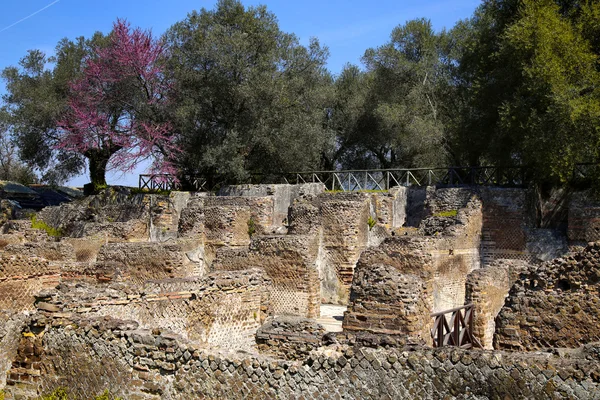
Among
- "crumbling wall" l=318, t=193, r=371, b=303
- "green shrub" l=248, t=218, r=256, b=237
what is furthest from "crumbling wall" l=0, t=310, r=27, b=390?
"green shrub" l=248, t=218, r=256, b=237

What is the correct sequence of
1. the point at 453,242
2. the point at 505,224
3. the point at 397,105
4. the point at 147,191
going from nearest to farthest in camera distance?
the point at 453,242, the point at 505,224, the point at 147,191, the point at 397,105

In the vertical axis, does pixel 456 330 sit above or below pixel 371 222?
below

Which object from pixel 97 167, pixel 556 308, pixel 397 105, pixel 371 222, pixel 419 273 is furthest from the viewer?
pixel 97 167

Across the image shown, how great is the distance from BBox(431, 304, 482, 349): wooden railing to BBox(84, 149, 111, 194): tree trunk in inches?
977

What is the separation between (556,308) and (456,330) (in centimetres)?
228

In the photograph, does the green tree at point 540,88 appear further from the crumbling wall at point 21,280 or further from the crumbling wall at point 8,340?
the crumbling wall at point 8,340

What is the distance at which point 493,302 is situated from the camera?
13539 millimetres

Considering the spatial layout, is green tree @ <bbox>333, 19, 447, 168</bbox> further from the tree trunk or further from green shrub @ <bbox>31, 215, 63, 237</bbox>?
green shrub @ <bbox>31, 215, 63, 237</bbox>

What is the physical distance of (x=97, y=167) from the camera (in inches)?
1331

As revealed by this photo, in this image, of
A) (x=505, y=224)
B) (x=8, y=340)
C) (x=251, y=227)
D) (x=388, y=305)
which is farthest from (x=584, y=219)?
(x=8, y=340)

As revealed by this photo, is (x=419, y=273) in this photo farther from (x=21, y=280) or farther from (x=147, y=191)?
(x=147, y=191)

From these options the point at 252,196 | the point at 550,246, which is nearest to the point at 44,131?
the point at 252,196

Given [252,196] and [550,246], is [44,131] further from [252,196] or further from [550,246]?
[550,246]

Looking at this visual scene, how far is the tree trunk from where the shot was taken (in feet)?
110
